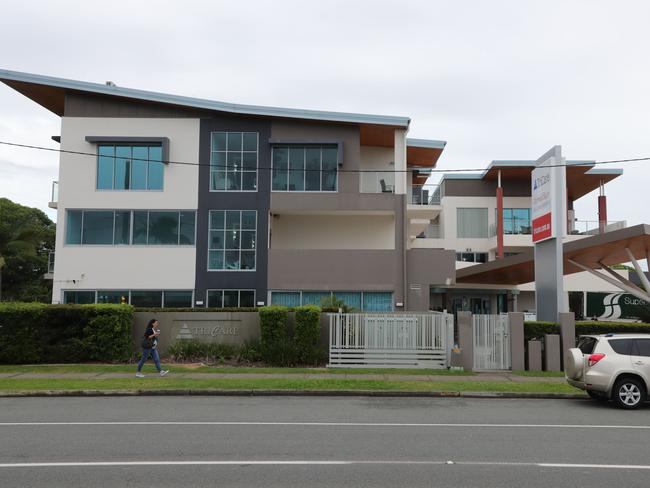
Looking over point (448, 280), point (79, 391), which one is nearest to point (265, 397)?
point (79, 391)

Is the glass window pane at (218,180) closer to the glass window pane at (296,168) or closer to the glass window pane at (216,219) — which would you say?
the glass window pane at (216,219)

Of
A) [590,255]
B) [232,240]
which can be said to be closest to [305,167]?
[232,240]

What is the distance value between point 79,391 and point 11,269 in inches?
1584

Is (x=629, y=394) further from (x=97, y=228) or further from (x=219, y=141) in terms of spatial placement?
(x=97, y=228)

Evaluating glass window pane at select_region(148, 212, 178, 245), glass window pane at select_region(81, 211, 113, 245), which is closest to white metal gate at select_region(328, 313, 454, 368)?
glass window pane at select_region(148, 212, 178, 245)

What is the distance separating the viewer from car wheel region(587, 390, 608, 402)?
41.1 feet

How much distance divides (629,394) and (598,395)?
0.75m

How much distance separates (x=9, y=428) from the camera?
9.82m

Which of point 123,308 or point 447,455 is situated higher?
point 123,308

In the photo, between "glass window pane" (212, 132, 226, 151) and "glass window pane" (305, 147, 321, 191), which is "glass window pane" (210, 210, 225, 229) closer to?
"glass window pane" (212, 132, 226, 151)

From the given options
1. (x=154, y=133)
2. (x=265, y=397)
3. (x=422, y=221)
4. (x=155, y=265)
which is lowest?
(x=265, y=397)

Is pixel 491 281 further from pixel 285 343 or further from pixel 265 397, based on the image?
pixel 265 397

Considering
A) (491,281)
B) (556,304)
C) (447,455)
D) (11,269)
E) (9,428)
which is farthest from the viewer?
(11,269)

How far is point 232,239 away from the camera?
27.0 m
